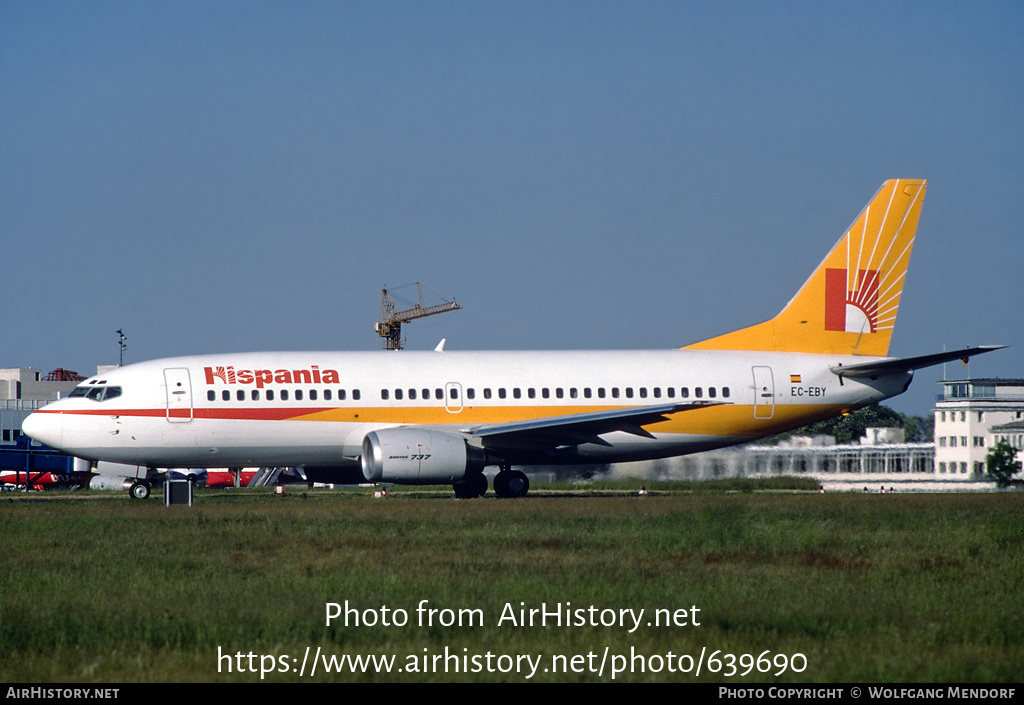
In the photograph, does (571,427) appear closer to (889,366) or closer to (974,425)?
(889,366)

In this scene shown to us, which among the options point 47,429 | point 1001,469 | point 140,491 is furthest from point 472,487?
point 1001,469

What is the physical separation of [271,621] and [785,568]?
716 centimetres

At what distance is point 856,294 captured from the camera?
35.1m

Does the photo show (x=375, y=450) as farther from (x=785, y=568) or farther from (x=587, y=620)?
(x=587, y=620)

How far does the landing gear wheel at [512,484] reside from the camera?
3206cm

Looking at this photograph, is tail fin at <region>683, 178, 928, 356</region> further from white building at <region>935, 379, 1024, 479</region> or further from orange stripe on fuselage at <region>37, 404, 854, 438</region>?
white building at <region>935, 379, 1024, 479</region>

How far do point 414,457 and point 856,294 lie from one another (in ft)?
46.1

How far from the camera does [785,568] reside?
52.2 feet

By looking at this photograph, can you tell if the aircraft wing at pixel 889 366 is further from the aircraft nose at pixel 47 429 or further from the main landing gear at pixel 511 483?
the aircraft nose at pixel 47 429

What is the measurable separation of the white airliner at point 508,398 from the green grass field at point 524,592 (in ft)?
22.5

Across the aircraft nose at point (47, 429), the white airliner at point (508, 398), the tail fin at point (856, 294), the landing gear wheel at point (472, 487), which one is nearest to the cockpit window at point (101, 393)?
the white airliner at point (508, 398)

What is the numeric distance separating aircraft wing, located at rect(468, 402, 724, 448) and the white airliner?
61 mm

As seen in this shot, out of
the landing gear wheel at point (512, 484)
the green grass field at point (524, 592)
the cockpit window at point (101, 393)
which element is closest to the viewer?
the green grass field at point (524, 592)
